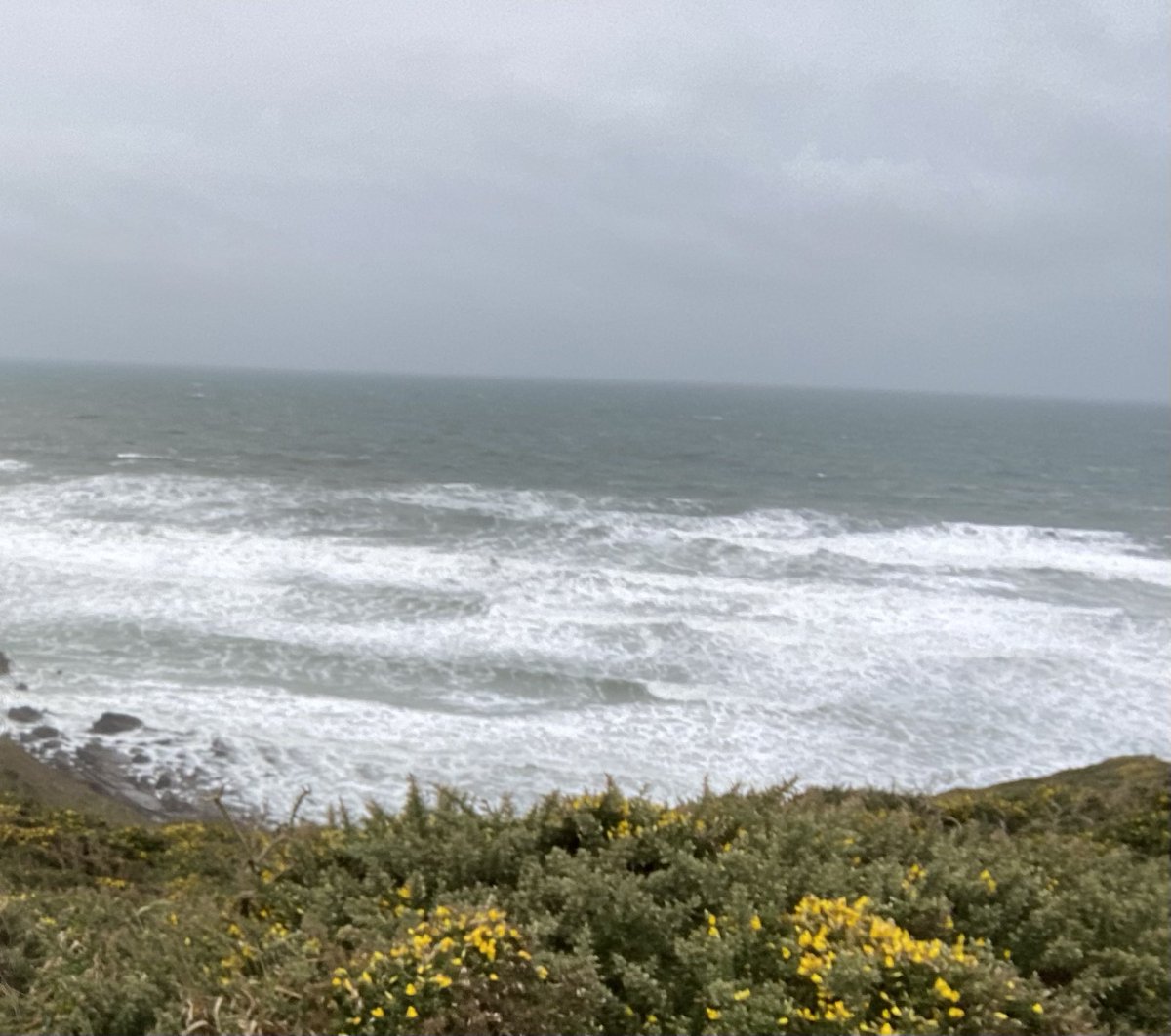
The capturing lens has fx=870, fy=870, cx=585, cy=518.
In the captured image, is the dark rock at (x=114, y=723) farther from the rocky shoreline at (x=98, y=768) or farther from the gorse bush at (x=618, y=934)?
the gorse bush at (x=618, y=934)

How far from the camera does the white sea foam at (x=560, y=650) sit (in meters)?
15.7

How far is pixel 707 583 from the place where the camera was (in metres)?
27.2

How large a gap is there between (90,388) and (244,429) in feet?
213

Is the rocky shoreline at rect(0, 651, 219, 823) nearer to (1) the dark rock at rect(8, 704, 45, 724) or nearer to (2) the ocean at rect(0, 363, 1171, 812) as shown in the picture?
(1) the dark rock at rect(8, 704, 45, 724)

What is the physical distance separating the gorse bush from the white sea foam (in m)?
7.48

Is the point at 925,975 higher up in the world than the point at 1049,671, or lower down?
higher up

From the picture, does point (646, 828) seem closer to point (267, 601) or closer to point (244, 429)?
point (267, 601)

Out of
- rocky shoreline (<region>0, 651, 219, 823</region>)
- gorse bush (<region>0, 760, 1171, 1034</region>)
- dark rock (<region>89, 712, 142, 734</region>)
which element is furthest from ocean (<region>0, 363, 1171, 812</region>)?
gorse bush (<region>0, 760, 1171, 1034</region>)

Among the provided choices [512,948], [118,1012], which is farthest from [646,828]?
[118,1012]

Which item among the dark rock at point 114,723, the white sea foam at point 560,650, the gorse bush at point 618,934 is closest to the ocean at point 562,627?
the white sea foam at point 560,650

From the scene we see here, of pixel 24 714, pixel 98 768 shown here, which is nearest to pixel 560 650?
pixel 98 768

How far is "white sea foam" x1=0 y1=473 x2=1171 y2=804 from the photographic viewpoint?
1567 centimetres

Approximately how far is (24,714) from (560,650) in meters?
10.7

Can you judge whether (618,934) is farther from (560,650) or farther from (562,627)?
(562,627)
